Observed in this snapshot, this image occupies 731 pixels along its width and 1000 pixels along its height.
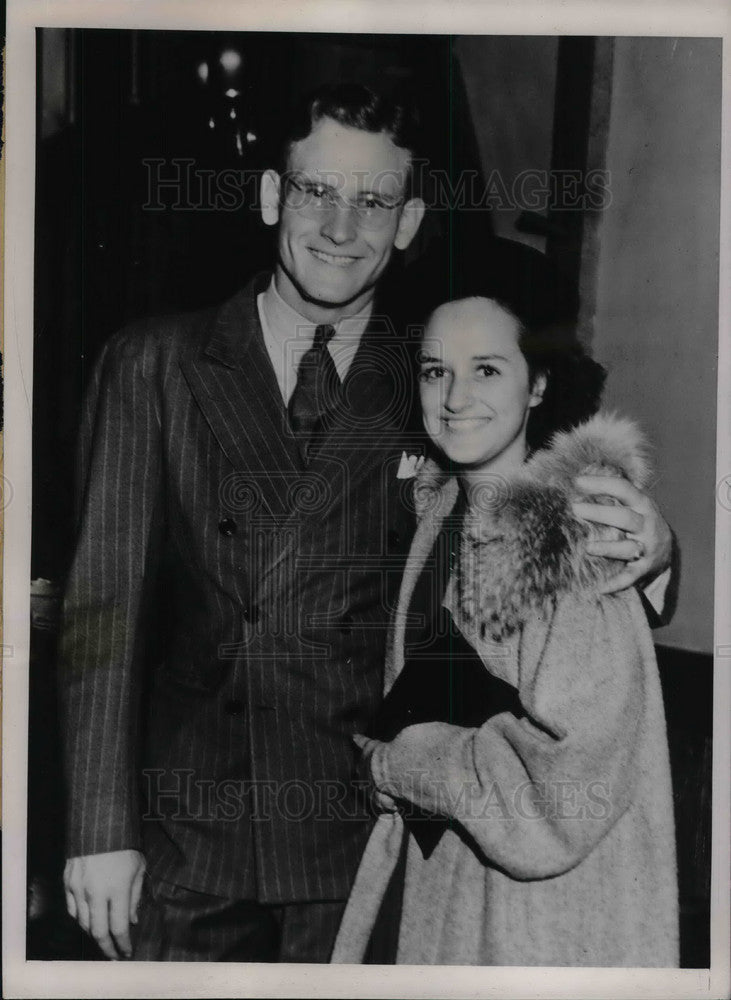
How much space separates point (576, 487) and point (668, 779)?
1.92ft

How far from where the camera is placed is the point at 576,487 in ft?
6.47

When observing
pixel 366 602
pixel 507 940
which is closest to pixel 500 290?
pixel 366 602

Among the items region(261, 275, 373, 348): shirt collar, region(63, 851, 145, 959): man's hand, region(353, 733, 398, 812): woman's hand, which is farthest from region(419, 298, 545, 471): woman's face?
region(63, 851, 145, 959): man's hand

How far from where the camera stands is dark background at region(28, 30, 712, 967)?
1.96 m

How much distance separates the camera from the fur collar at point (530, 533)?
6.42ft

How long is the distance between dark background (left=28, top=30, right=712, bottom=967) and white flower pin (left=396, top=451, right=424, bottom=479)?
31 cm

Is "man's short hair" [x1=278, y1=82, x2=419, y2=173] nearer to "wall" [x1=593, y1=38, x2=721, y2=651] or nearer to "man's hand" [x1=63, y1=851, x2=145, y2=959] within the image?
"wall" [x1=593, y1=38, x2=721, y2=651]

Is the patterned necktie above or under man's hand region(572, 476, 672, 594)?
above

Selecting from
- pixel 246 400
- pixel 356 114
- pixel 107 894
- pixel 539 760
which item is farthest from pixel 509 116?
→ pixel 107 894

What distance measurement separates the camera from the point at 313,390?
1968 millimetres

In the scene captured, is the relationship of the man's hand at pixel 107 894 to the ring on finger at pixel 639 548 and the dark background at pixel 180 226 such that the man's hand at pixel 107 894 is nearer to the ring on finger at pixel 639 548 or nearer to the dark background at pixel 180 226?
the dark background at pixel 180 226

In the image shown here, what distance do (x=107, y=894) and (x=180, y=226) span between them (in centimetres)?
127

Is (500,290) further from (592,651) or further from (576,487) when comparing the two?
(592,651)

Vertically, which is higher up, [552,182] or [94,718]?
[552,182]
